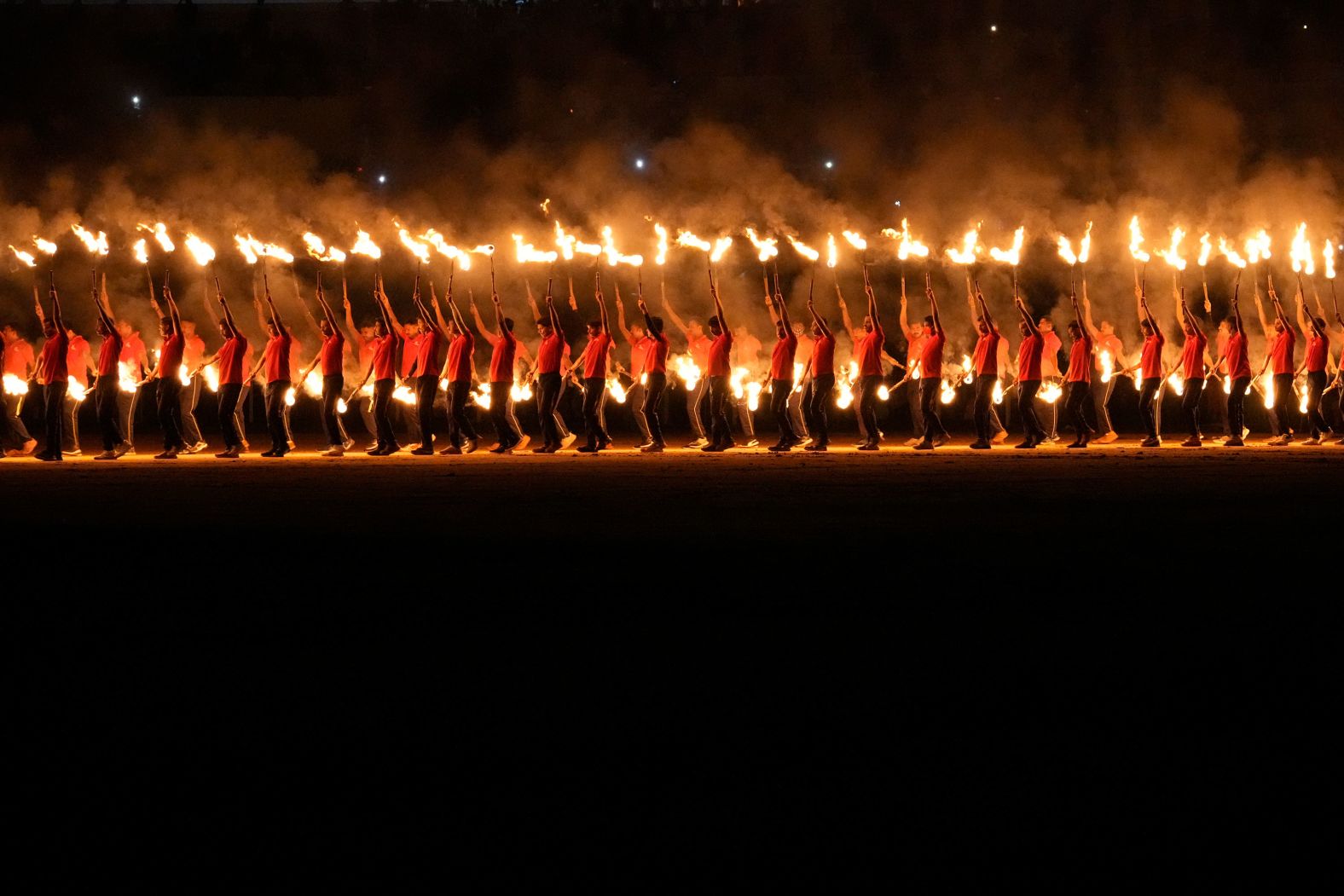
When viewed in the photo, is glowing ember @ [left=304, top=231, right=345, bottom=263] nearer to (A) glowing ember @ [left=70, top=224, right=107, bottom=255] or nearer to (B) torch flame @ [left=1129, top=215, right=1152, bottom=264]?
(A) glowing ember @ [left=70, top=224, right=107, bottom=255]

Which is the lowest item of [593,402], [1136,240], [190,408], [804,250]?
[593,402]

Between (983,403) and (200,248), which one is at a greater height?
(200,248)

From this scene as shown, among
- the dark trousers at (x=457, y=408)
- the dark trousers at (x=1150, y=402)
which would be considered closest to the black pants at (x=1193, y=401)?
the dark trousers at (x=1150, y=402)

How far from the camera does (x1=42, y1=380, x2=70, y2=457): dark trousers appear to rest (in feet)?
63.2

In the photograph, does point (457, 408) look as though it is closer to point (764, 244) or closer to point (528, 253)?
point (528, 253)

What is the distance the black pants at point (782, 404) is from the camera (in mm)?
20828

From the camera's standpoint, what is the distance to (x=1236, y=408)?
21719mm

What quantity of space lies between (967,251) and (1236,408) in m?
4.48

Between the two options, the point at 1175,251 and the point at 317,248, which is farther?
the point at 1175,251

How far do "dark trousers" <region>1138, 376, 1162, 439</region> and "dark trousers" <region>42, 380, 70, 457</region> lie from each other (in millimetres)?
12717

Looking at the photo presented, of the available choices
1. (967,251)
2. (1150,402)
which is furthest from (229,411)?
(1150,402)

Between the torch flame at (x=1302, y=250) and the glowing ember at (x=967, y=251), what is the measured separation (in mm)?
4459

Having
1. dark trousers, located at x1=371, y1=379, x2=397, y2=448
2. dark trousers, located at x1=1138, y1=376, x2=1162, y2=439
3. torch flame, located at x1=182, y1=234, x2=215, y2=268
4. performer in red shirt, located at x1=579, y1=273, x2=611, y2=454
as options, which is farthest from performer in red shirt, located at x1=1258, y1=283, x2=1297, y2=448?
torch flame, located at x1=182, y1=234, x2=215, y2=268

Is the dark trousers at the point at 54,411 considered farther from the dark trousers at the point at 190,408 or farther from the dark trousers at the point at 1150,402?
the dark trousers at the point at 1150,402
